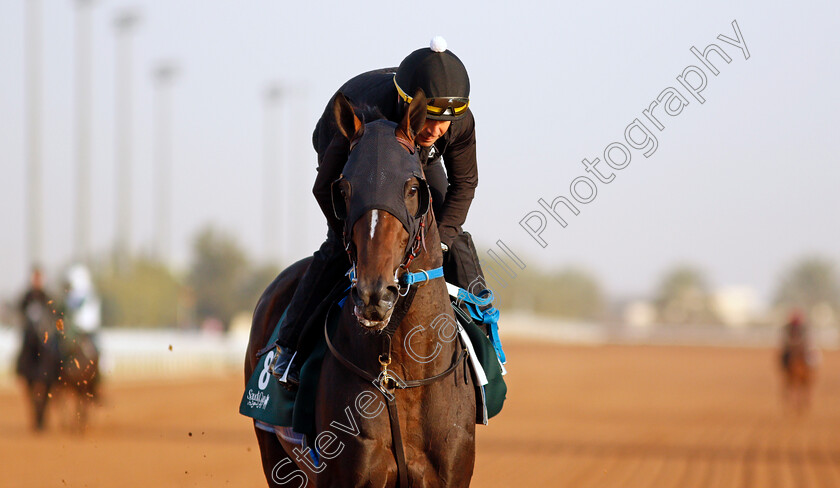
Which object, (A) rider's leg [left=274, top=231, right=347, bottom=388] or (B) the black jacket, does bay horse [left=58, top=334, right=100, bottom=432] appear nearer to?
(A) rider's leg [left=274, top=231, right=347, bottom=388]

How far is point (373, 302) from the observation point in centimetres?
386

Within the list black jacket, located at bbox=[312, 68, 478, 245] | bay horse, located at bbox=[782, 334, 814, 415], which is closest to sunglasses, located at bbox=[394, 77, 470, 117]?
black jacket, located at bbox=[312, 68, 478, 245]

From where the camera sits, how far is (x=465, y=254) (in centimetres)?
542

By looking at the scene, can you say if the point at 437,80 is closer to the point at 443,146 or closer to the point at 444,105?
the point at 444,105

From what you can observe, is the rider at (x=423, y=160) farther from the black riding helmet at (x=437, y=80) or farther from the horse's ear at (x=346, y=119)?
the horse's ear at (x=346, y=119)

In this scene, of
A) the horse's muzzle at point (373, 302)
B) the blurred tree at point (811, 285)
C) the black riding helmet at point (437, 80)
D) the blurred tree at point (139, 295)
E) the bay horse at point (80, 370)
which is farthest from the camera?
the blurred tree at point (811, 285)

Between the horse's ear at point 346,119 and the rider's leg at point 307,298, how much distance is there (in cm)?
83

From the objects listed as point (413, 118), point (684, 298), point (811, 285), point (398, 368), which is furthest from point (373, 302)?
point (811, 285)

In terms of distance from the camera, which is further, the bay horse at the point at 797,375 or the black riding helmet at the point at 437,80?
the bay horse at the point at 797,375

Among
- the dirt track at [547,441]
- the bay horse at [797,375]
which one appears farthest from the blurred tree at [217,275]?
the bay horse at [797,375]

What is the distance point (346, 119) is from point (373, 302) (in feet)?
3.28

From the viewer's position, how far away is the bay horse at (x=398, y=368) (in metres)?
4.23

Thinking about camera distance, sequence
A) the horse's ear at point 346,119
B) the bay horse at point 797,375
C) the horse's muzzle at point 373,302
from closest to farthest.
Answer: the horse's muzzle at point 373,302 → the horse's ear at point 346,119 → the bay horse at point 797,375

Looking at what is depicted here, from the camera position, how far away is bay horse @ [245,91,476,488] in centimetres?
423
